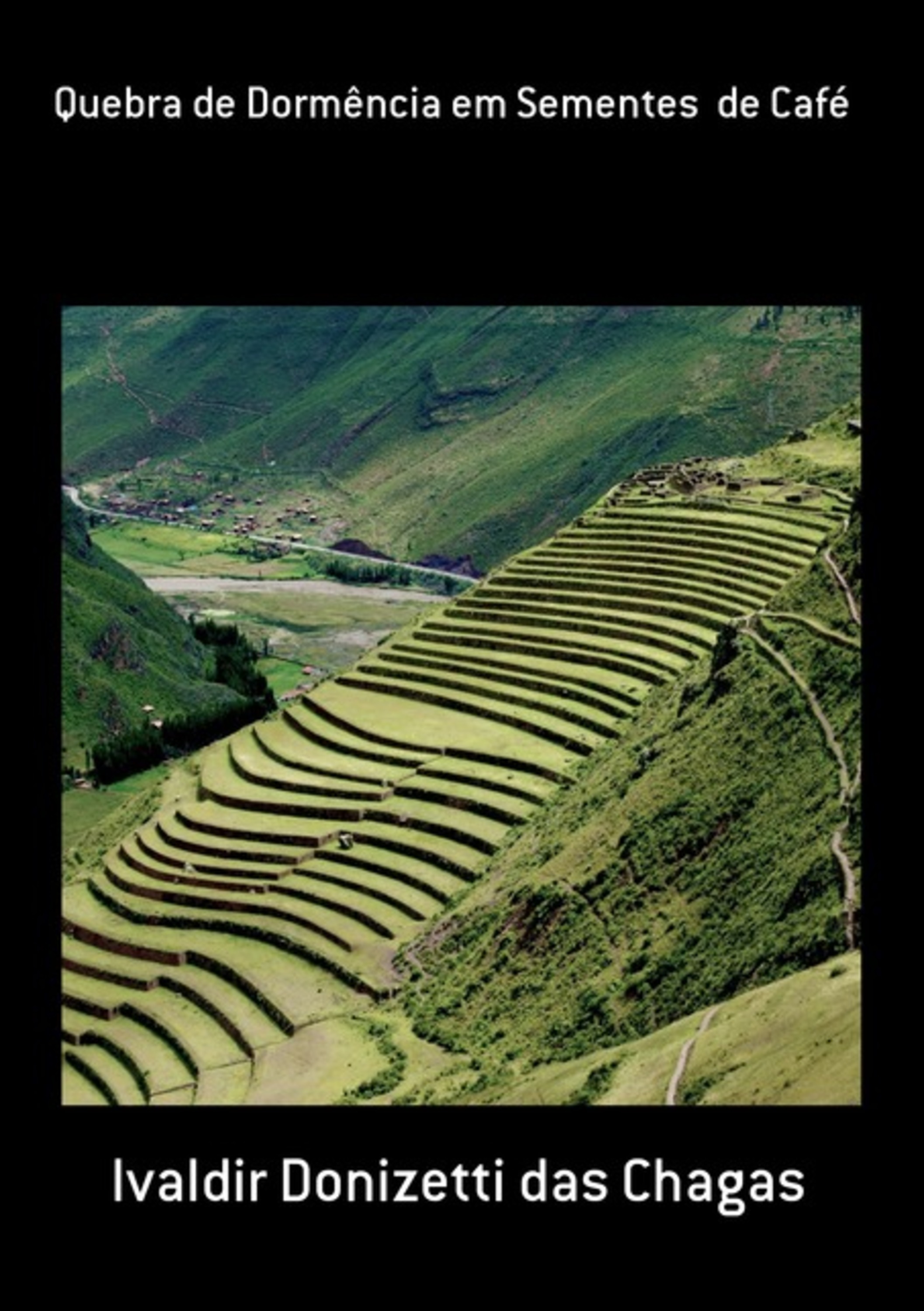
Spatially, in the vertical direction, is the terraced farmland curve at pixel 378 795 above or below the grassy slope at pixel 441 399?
below

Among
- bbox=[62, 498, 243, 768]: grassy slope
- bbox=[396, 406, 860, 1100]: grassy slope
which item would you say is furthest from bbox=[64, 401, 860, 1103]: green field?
bbox=[62, 498, 243, 768]: grassy slope

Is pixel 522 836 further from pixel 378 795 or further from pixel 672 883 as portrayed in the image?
pixel 672 883

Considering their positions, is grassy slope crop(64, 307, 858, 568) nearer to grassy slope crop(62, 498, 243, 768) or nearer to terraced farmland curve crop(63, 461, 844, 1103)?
grassy slope crop(62, 498, 243, 768)

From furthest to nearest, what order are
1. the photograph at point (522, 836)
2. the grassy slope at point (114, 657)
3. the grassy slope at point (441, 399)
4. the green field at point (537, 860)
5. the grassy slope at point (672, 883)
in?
the grassy slope at point (441, 399)
the grassy slope at point (114, 657)
the grassy slope at point (672, 883)
the photograph at point (522, 836)
the green field at point (537, 860)

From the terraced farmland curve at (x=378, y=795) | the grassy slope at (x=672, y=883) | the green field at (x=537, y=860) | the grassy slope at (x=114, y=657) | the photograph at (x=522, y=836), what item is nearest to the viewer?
the green field at (x=537, y=860)

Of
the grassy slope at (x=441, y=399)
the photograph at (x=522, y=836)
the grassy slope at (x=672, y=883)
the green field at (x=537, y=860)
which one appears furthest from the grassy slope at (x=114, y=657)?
the grassy slope at (x=441, y=399)

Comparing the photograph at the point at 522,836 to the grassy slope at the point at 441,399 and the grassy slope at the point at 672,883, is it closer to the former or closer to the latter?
the grassy slope at the point at 672,883

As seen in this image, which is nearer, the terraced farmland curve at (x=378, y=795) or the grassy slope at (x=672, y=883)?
the grassy slope at (x=672, y=883)
